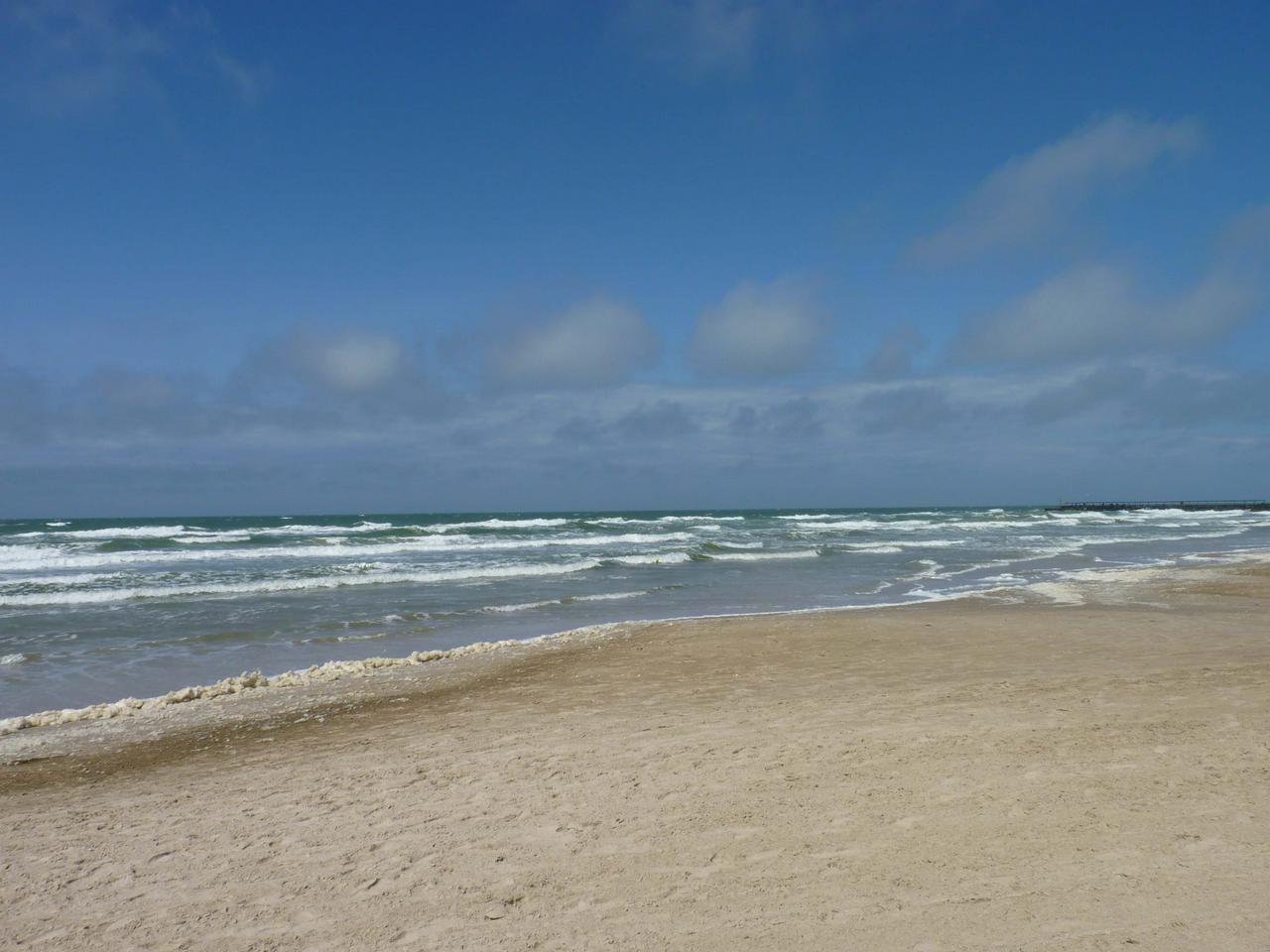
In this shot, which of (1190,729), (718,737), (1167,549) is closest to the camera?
(1190,729)

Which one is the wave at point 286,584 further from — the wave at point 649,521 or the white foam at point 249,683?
the wave at point 649,521

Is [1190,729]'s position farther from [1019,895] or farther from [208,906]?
[208,906]

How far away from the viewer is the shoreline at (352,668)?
869 cm

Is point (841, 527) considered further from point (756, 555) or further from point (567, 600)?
point (567, 600)

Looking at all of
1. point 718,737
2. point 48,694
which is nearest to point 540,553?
point 48,694

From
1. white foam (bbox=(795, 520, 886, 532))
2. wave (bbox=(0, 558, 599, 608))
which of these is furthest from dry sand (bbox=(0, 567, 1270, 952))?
white foam (bbox=(795, 520, 886, 532))

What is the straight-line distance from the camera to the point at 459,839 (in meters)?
4.79

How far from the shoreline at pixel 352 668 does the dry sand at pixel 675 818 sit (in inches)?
20.6

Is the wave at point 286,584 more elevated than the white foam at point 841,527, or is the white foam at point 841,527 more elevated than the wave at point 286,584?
the white foam at point 841,527

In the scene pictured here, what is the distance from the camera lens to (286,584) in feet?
72.9

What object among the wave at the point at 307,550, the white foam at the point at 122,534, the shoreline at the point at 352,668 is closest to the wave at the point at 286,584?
the wave at the point at 307,550

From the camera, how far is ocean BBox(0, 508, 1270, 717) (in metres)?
12.5

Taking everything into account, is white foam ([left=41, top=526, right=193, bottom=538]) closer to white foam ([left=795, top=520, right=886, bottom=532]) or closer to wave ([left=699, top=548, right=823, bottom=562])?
wave ([left=699, top=548, right=823, bottom=562])

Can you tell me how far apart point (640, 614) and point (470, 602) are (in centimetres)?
416
